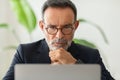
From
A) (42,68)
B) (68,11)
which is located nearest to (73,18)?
(68,11)

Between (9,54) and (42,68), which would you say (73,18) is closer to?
(42,68)

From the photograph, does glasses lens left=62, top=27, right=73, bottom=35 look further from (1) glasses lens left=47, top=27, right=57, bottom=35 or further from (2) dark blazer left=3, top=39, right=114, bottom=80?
(2) dark blazer left=3, top=39, right=114, bottom=80

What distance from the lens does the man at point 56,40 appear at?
1569 mm

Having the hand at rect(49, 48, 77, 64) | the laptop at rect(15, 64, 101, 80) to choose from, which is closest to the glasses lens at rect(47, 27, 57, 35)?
the hand at rect(49, 48, 77, 64)

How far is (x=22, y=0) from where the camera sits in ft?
9.00

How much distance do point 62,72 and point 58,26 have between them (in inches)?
21.1

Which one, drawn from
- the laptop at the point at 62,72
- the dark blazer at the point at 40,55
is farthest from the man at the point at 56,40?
the laptop at the point at 62,72

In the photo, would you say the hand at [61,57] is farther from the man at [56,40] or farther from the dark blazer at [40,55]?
the dark blazer at [40,55]

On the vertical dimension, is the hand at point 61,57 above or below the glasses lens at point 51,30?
below

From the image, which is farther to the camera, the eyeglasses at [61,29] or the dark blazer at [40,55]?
the dark blazer at [40,55]

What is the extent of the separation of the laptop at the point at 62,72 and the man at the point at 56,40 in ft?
1.32

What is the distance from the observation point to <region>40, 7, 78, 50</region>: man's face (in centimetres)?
160

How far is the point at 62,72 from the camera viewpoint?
111 centimetres

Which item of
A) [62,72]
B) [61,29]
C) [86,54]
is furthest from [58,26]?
[62,72]
